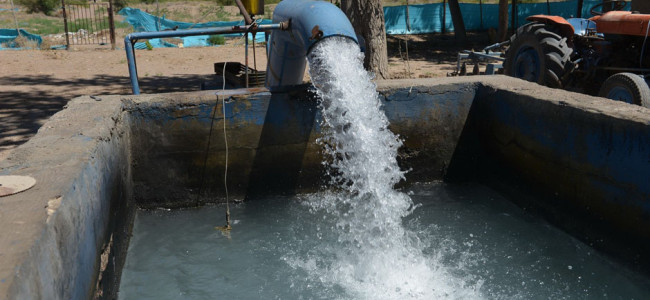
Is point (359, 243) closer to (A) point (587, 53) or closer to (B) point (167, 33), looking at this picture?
(B) point (167, 33)

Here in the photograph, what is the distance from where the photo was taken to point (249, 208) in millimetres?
4602

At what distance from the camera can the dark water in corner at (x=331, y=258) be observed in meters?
3.35

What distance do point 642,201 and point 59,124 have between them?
3.66 meters

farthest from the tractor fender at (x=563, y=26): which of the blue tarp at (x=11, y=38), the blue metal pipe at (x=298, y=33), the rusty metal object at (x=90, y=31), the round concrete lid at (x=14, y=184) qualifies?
the blue tarp at (x=11, y=38)

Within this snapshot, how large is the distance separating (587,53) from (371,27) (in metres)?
2.79

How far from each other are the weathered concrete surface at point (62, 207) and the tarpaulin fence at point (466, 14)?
58.6 ft

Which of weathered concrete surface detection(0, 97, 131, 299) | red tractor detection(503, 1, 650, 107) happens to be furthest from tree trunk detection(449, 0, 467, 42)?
weathered concrete surface detection(0, 97, 131, 299)

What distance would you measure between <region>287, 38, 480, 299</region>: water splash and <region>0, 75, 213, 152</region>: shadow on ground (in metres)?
3.64

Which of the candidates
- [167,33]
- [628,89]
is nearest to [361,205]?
[167,33]

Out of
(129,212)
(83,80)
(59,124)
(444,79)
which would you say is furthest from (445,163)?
(83,80)

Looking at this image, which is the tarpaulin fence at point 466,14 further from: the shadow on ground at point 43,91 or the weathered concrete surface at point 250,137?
the weathered concrete surface at point 250,137

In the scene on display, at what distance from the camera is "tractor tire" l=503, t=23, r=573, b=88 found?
6758mm

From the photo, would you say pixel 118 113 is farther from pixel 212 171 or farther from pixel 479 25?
pixel 479 25

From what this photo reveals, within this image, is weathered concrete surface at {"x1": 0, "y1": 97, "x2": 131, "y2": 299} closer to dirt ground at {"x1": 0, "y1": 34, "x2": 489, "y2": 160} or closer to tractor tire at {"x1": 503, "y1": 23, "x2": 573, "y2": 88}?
dirt ground at {"x1": 0, "y1": 34, "x2": 489, "y2": 160}
